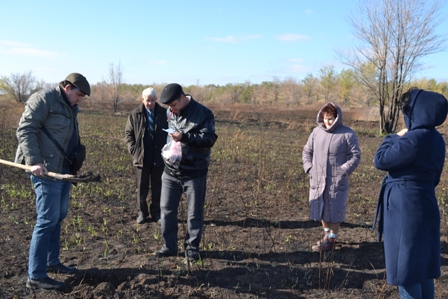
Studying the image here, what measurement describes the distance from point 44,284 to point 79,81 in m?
1.75

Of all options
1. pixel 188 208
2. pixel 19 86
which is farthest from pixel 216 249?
pixel 19 86

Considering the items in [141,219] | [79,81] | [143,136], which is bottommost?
[141,219]

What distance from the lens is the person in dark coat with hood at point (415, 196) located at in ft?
9.12

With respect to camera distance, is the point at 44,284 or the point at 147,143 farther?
the point at 147,143

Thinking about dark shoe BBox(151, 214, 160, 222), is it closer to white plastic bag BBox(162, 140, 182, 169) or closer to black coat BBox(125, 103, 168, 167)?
black coat BBox(125, 103, 168, 167)

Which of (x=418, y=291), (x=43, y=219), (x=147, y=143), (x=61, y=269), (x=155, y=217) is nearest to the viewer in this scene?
(x=418, y=291)

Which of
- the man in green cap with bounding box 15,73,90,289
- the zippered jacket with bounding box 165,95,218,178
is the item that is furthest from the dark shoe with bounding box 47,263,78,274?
the zippered jacket with bounding box 165,95,218,178

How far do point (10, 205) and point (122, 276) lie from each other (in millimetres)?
3168

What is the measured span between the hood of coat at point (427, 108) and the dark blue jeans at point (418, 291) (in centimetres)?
110

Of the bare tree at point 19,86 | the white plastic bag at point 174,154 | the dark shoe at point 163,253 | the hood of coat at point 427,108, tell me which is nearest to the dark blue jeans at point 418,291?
the hood of coat at point 427,108

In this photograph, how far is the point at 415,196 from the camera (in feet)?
9.33

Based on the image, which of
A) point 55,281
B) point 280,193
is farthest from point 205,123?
point 280,193

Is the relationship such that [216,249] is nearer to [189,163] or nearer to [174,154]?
[189,163]

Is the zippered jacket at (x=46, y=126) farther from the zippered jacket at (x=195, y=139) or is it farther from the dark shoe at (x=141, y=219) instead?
the dark shoe at (x=141, y=219)
